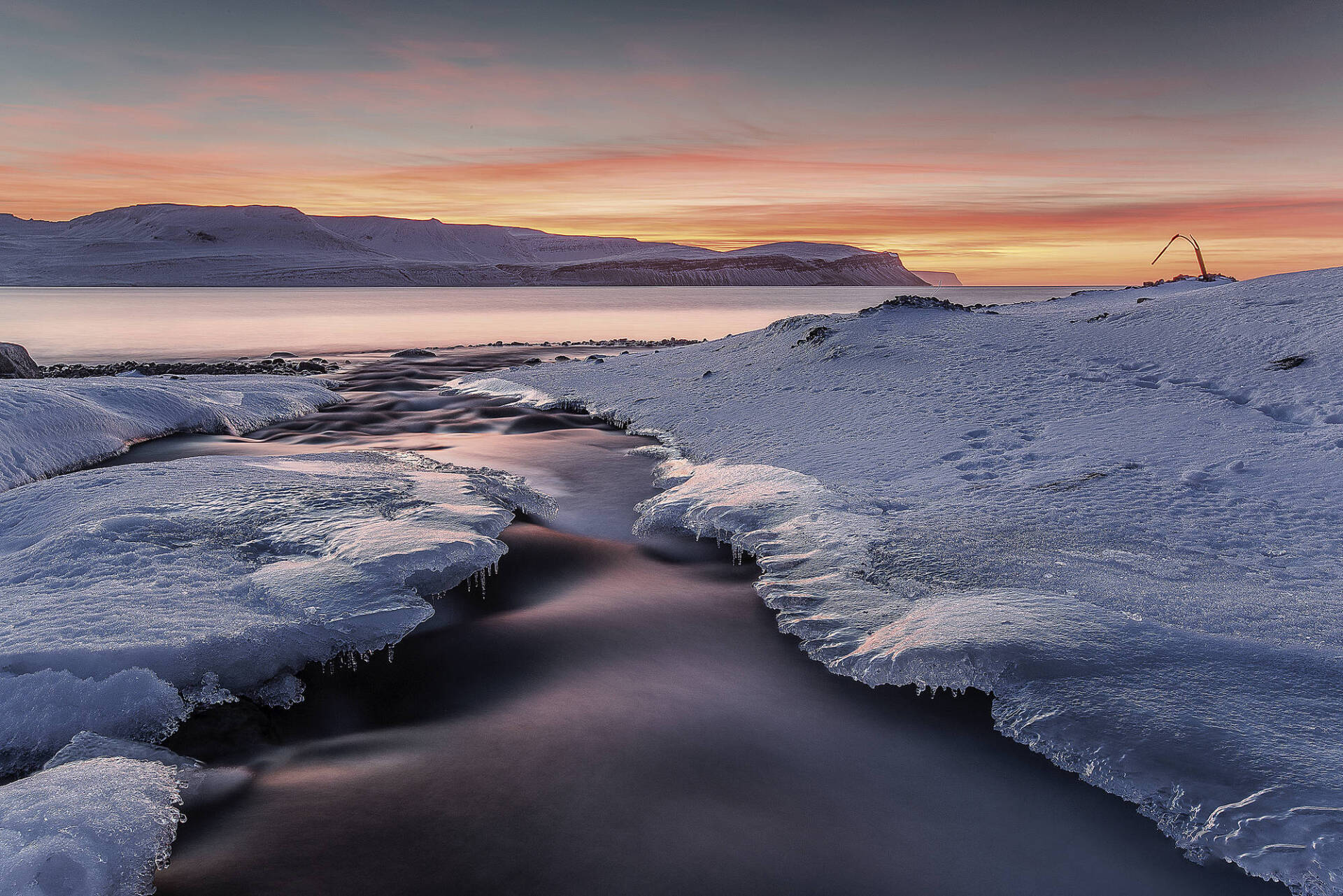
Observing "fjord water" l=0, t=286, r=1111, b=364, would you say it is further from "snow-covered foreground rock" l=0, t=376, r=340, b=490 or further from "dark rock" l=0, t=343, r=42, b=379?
"snow-covered foreground rock" l=0, t=376, r=340, b=490

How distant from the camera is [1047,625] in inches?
131

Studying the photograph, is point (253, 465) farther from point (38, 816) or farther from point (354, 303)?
point (354, 303)

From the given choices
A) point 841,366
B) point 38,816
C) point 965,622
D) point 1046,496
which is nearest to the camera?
point 38,816

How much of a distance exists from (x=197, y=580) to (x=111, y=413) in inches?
254

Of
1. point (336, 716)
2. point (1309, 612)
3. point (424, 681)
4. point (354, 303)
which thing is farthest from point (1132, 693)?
point (354, 303)

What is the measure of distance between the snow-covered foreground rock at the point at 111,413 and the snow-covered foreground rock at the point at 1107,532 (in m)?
6.12

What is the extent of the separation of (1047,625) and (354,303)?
78.0 m

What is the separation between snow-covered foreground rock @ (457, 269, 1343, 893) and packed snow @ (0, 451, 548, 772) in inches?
78.5

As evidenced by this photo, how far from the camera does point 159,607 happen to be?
3607 mm

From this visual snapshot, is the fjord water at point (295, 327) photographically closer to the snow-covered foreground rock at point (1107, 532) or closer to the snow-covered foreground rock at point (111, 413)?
the snow-covered foreground rock at point (111, 413)

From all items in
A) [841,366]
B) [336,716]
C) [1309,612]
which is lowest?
[336,716]

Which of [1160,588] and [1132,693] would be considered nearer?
[1132,693]

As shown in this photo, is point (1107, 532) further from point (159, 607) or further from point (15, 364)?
point (15, 364)

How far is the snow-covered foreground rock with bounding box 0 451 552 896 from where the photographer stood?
2.42 m
